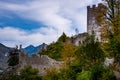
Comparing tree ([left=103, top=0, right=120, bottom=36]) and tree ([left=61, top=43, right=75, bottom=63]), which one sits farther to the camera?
tree ([left=61, top=43, right=75, bottom=63])

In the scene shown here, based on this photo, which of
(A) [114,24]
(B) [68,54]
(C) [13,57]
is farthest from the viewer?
(C) [13,57]

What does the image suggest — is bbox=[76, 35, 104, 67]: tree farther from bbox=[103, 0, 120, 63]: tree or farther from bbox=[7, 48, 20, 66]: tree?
bbox=[7, 48, 20, 66]: tree

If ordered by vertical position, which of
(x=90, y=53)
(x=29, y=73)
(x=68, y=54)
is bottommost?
(x=29, y=73)

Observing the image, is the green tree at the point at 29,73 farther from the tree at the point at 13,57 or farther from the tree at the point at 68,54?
the tree at the point at 13,57

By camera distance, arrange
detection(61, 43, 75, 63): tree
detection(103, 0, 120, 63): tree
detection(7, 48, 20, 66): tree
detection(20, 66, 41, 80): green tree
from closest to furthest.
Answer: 1. detection(103, 0, 120, 63): tree
2. detection(61, 43, 75, 63): tree
3. detection(20, 66, 41, 80): green tree
4. detection(7, 48, 20, 66): tree

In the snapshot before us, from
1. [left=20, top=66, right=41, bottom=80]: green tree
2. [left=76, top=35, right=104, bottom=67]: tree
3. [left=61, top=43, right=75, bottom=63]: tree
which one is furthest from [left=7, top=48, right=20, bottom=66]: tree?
[left=76, top=35, right=104, bottom=67]: tree

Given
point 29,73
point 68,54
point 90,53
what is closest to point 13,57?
point 29,73

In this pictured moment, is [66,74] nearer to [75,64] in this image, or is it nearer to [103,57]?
[75,64]

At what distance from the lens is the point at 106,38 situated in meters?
45.9

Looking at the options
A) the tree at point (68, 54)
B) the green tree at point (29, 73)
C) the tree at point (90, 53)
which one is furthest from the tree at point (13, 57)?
the tree at point (90, 53)

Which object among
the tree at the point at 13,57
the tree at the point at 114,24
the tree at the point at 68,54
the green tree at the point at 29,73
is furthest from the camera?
the tree at the point at 13,57

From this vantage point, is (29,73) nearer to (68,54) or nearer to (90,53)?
(68,54)

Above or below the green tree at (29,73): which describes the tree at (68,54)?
above

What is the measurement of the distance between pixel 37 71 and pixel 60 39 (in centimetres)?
2534
